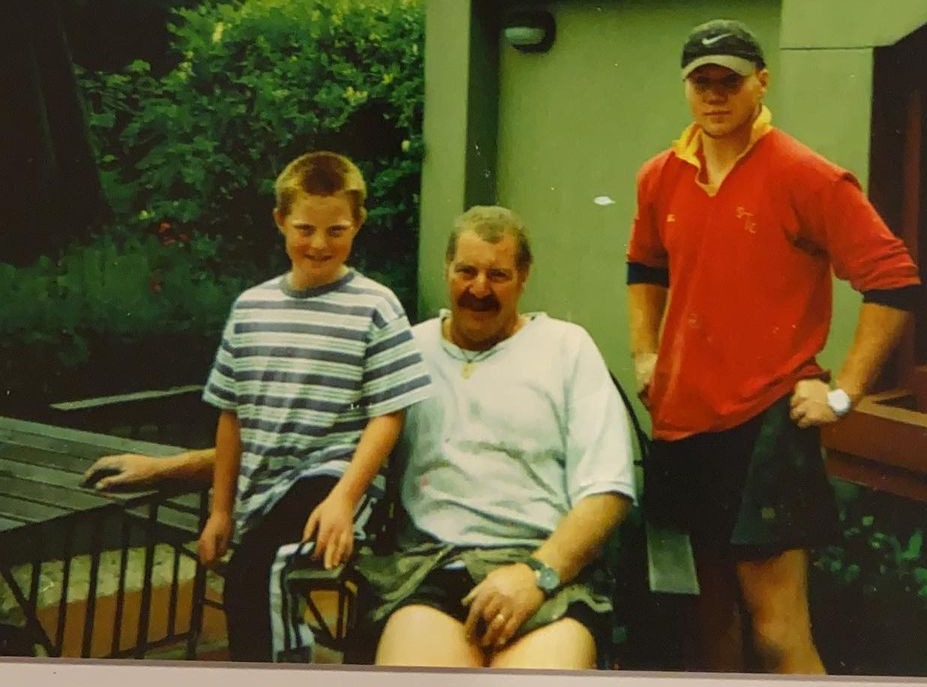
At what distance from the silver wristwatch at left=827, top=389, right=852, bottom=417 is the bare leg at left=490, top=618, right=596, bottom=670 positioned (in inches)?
23.5

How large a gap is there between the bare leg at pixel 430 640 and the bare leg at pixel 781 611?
1.67 feet

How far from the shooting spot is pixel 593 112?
203 centimetres

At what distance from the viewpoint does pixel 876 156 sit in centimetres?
193

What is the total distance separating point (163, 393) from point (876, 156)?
4.53 feet

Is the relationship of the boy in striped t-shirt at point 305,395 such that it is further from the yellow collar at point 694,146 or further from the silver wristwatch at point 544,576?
the yellow collar at point 694,146

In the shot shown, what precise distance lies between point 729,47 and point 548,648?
112 cm

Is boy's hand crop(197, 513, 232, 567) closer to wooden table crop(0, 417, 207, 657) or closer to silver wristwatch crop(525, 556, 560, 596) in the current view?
wooden table crop(0, 417, 207, 657)

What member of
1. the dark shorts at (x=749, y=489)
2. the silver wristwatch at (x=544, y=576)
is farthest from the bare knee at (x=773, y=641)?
the silver wristwatch at (x=544, y=576)

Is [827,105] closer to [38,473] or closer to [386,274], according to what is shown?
[386,274]

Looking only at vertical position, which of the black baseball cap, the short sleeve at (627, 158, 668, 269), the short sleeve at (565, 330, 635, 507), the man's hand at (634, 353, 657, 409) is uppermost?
the black baseball cap

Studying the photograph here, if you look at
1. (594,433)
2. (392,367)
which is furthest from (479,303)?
(594,433)

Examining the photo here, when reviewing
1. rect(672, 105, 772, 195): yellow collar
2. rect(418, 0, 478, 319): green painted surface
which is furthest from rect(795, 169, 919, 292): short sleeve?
rect(418, 0, 478, 319): green painted surface

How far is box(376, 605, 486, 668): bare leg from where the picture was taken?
1.92 m

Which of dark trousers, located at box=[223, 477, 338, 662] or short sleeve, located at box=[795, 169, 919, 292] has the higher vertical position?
short sleeve, located at box=[795, 169, 919, 292]
